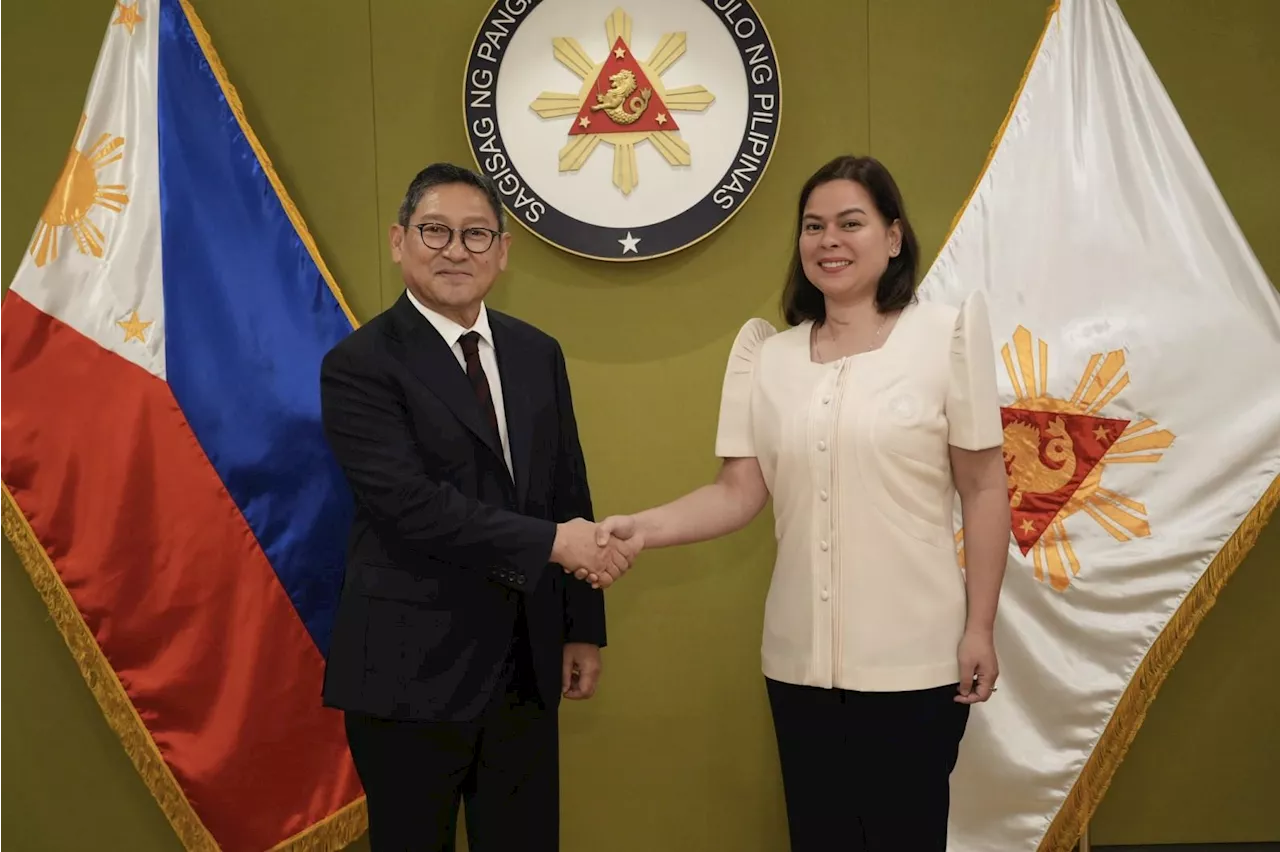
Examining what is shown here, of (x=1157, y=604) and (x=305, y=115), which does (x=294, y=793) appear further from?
(x=1157, y=604)

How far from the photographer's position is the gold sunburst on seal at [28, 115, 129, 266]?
6.93 feet

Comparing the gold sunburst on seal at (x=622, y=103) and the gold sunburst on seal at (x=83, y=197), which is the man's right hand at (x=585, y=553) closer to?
the gold sunburst on seal at (x=622, y=103)

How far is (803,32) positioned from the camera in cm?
244

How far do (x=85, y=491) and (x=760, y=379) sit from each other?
1.41 metres

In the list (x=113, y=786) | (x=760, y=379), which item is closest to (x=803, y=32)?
(x=760, y=379)

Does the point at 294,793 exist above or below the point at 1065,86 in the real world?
below

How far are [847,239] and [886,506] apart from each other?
0.43 m

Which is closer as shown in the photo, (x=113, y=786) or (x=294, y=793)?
(x=294, y=793)

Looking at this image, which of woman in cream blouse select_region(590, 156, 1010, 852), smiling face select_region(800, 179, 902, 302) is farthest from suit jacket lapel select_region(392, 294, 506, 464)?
smiling face select_region(800, 179, 902, 302)

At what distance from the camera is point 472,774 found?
174 cm

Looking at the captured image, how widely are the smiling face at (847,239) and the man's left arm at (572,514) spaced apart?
1.66 feet

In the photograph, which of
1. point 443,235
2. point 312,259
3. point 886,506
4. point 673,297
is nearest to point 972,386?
point 886,506

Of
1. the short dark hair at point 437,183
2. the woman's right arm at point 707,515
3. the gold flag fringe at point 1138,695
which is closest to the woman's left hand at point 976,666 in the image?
the woman's right arm at point 707,515

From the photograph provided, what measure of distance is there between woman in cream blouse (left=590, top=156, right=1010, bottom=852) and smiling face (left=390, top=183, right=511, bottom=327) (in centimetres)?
55
